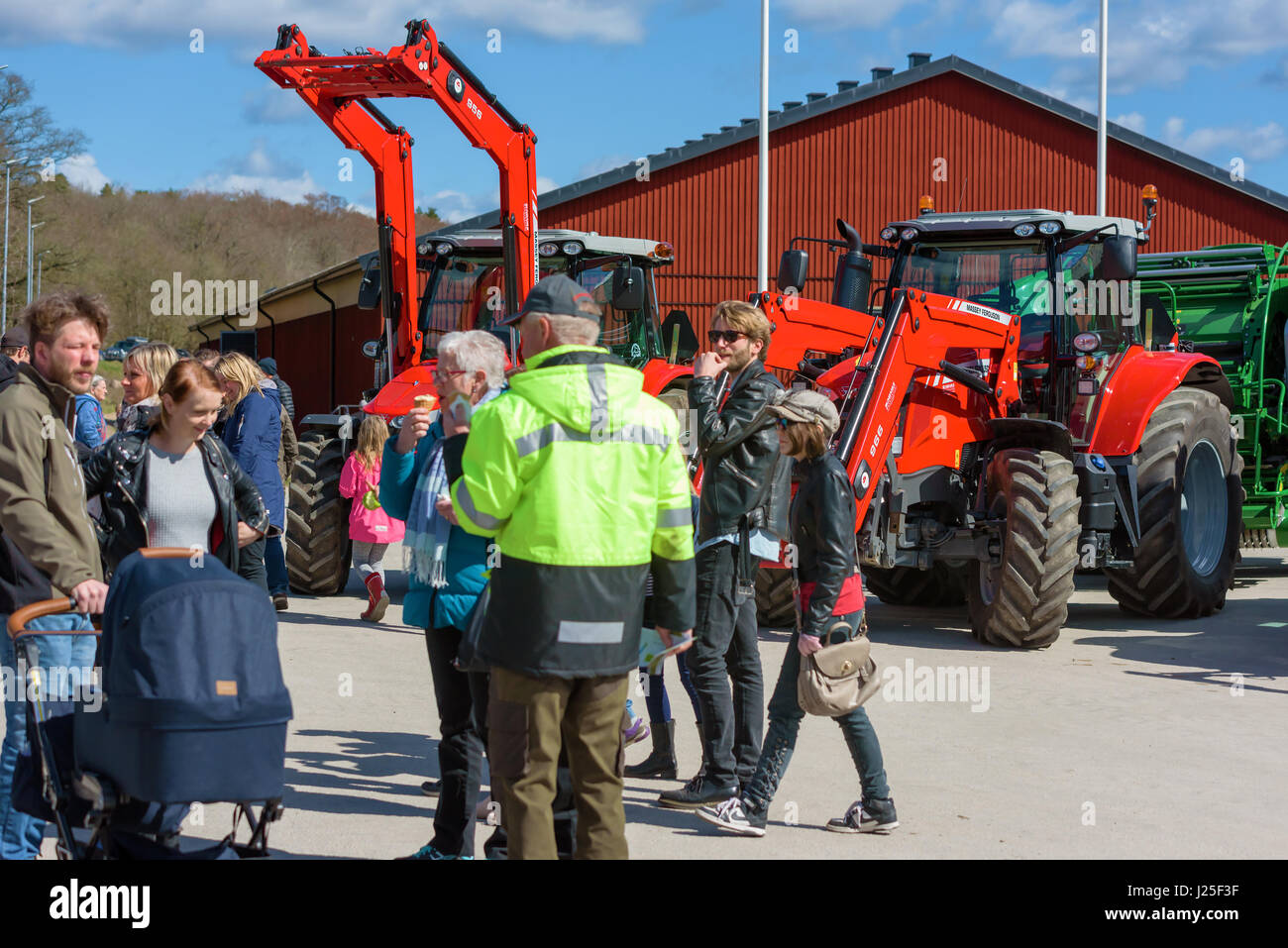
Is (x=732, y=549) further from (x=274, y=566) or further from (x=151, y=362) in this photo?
(x=274, y=566)

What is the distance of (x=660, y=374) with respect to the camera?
12500 millimetres

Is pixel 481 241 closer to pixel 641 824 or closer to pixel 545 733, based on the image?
pixel 641 824

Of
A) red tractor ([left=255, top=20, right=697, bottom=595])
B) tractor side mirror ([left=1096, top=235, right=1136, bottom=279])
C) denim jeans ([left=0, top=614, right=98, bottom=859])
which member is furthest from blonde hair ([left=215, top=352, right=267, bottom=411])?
tractor side mirror ([left=1096, top=235, right=1136, bottom=279])

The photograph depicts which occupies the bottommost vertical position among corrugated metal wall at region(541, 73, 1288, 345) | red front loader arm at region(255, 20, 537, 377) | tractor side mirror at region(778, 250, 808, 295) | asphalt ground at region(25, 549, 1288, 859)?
asphalt ground at region(25, 549, 1288, 859)

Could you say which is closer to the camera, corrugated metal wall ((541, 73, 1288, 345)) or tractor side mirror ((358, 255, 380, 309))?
tractor side mirror ((358, 255, 380, 309))

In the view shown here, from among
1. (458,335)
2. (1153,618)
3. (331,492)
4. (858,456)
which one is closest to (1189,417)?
(1153,618)

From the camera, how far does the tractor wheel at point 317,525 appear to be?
1200 centimetres

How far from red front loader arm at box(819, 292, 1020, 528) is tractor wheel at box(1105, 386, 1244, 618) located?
1320mm

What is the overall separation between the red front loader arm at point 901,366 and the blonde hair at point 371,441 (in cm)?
340

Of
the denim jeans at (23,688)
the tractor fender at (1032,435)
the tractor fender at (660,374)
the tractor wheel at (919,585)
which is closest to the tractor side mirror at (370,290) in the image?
the tractor fender at (660,374)

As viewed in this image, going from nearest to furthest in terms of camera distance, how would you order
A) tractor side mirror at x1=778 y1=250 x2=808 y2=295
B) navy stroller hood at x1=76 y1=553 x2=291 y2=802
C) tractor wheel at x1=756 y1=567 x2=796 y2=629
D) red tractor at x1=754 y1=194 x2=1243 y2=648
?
navy stroller hood at x1=76 y1=553 x2=291 y2=802 < red tractor at x1=754 y1=194 x2=1243 y2=648 < tractor side mirror at x1=778 y1=250 x2=808 y2=295 < tractor wheel at x1=756 y1=567 x2=796 y2=629

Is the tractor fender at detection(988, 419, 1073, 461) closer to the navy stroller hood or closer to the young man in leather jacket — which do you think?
the young man in leather jacket

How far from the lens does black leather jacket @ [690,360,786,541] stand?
6.04 metres

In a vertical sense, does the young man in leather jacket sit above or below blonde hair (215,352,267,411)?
below
